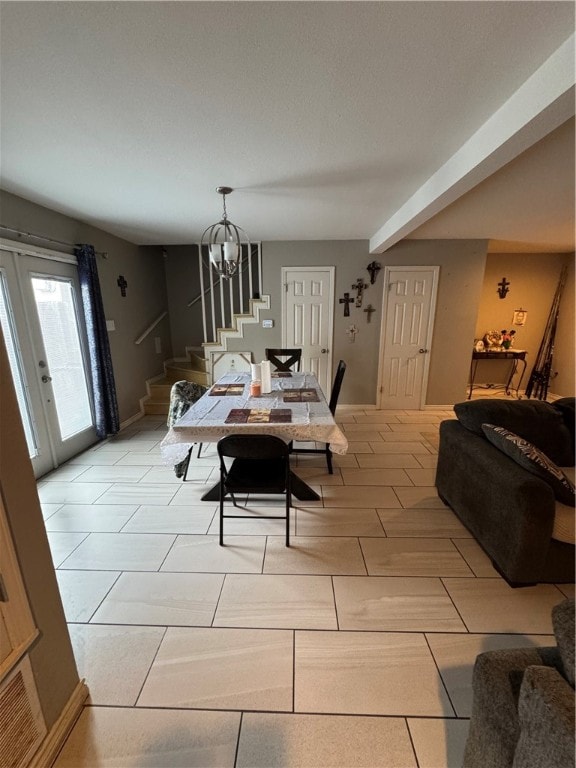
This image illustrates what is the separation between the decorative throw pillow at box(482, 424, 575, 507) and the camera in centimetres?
160

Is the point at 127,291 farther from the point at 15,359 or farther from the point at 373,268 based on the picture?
the point at 373,268

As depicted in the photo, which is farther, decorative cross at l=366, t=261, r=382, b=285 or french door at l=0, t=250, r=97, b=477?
decorative cross at l=366, t=261, r=382, b=285

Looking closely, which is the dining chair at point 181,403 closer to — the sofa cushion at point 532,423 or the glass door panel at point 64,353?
the glass door panel at point 64,353

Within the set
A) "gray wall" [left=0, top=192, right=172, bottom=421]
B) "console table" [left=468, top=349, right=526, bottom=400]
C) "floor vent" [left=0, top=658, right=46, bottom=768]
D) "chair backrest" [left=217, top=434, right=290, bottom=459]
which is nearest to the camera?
"floor vent" [left=0, top=658, right=46, bottom=768]

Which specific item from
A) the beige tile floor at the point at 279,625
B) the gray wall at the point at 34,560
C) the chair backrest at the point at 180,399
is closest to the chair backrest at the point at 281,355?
the chair backrest at the point at 180,399

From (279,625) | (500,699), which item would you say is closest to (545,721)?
(500,699)

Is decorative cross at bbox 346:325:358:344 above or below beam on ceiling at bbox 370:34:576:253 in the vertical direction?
below

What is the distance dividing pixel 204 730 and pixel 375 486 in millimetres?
1902

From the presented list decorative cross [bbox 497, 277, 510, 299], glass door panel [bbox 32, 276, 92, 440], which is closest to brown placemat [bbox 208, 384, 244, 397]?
glass door panel [bbox 32, 276, 92, 440]

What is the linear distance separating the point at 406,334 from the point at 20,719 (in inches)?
187

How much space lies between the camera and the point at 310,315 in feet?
15.0

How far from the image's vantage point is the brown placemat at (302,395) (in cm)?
255

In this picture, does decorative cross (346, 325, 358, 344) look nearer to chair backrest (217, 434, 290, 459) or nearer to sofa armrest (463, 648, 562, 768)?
chair backrest (217, 434, 290, 459)

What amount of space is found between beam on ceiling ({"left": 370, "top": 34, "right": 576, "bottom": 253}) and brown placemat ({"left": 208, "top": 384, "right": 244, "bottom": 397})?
2122mm
